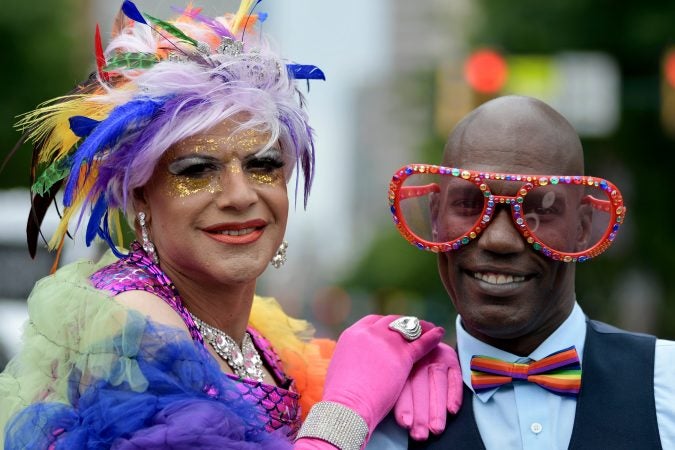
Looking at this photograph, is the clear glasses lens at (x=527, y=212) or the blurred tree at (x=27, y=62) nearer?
the clear glasses lens at (x=527, y=212)

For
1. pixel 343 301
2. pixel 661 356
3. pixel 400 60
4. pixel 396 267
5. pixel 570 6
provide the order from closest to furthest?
pixel 661 356, pixel 570 6, pixel 343 301, pixel 396 267, pixel 400 60

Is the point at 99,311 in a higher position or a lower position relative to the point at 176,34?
lower

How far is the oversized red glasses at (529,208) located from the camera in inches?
144

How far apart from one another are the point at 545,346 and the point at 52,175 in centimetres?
181

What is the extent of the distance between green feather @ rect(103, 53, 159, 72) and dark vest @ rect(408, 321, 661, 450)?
1.55 m

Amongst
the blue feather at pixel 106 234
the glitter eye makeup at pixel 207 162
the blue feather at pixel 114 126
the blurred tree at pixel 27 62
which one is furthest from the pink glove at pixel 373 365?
the blurred tree at pixel 27 62

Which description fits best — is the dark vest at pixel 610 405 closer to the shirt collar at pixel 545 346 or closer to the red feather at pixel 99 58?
the shirt collar at pixel 545 346

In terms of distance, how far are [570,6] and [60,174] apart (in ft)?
55.4

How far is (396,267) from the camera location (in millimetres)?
47406

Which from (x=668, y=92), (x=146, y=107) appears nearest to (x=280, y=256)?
(x=146, y=107)

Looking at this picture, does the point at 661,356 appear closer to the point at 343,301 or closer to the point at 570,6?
the point at 570,6

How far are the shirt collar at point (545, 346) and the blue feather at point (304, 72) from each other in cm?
111

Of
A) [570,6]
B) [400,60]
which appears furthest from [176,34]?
[400,60]

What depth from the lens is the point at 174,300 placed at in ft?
12.6
